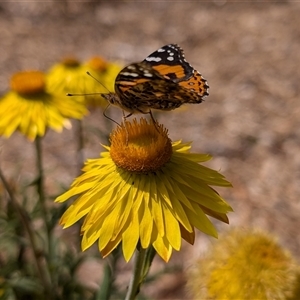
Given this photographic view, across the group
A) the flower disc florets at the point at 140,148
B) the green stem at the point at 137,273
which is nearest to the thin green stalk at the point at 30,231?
the flower disc florets at the point at 140,148

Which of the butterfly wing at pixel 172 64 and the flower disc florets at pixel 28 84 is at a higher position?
the flower disc florets at pixel 28 84

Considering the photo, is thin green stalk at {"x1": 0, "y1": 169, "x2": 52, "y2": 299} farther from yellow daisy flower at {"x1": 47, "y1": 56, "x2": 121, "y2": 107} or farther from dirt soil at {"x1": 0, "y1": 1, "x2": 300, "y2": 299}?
yellow daisy flower at {"x1": 47, "y1": 56, "x2": 121, "y2": 107}

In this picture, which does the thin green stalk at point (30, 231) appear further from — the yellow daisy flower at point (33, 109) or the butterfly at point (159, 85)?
the yellow daisy flower at point (33, 109)

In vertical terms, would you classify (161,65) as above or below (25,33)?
below

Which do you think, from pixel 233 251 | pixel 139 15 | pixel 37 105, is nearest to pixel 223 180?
pixel 233 251

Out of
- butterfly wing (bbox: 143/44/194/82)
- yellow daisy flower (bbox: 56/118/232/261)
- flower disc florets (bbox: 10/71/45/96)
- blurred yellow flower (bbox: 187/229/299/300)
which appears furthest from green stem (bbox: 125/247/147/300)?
flower disc florets (bbox: 10/71/45/96)

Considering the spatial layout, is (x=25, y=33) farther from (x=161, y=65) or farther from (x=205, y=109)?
(x=161, y=65)
